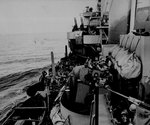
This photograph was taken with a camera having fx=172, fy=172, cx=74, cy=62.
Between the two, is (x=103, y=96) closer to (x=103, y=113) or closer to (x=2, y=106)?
(x=103, y=113)

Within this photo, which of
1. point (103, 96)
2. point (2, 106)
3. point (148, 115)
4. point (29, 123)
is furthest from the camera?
point (2, 106)

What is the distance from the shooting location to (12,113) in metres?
10.4

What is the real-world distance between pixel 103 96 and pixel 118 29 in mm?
8499

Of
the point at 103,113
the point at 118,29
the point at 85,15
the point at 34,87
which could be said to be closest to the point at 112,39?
the point at 118,29

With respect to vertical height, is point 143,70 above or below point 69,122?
above

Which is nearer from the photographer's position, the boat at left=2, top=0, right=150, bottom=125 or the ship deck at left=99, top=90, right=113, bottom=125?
the boat at left=2, top=0, right=150, bottom=125

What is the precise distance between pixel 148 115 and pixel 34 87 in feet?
43.1

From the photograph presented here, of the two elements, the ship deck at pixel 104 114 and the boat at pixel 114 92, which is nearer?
the boat at pixel 114 92

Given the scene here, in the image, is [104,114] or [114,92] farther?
[104,114]

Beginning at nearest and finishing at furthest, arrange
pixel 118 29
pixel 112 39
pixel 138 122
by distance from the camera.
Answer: pixel 138 122
pixel 118 29
pixel 112 39

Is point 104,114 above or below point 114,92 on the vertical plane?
below

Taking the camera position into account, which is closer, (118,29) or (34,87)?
(118,29)

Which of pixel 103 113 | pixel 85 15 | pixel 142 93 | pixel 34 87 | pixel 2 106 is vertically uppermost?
pixel 85 15

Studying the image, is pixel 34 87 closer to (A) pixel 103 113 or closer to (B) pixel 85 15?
(A) pixel 103 113
